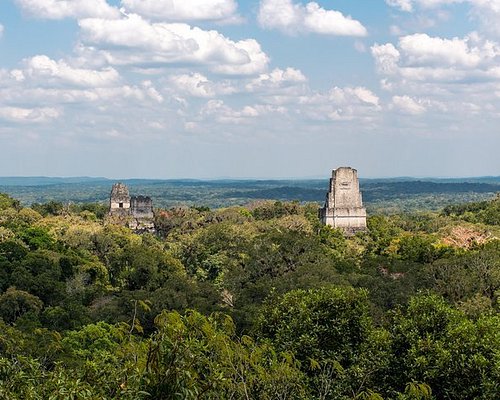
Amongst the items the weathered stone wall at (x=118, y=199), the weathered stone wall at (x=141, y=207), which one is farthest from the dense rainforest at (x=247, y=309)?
the weathered stone wall at (x=118, y=199)

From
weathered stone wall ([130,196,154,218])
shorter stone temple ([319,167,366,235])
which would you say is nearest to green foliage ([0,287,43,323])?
shorter stone temple ([319,167,366,235])

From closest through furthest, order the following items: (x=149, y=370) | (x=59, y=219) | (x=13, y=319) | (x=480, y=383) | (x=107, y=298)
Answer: (x=149, y=370)
(x=480, y=383)
(x=13, y=319)
(x=107, y=298)
(x=59, y=219)

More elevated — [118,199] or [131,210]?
[118,199]

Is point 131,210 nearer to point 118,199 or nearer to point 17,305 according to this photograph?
point 118,199

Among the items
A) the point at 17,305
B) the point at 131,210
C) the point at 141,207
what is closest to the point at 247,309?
the point at 17,305

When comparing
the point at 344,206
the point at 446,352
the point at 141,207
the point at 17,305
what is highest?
the point at 344,206

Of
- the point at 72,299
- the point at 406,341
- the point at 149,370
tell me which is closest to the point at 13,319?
the point at 72,299

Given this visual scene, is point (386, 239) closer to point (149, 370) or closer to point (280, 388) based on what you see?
point (280, 388)
